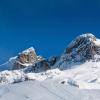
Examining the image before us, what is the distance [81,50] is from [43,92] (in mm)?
60916

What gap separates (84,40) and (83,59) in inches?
333

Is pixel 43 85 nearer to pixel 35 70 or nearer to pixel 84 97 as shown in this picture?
pixel 84 97

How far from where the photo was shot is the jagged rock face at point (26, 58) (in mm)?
100281

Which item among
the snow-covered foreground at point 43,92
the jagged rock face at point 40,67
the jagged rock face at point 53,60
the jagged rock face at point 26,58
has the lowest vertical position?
the snow-covered foreground at point 43,92

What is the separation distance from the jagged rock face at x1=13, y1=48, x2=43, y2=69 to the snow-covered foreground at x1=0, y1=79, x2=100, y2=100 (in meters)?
90.7

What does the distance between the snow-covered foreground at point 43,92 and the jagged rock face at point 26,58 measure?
90.7m

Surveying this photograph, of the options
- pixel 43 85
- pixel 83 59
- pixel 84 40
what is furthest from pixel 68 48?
pixel 43 85

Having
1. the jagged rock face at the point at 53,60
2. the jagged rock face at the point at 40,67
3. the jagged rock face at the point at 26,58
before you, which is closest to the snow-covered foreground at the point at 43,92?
the jagged rock face at the point at 40,67

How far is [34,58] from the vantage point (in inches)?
4188

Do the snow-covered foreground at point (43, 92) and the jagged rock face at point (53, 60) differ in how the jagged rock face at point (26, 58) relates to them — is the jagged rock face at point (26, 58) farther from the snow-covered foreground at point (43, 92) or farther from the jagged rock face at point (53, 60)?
the snow-covered foreground at point (43, 92)

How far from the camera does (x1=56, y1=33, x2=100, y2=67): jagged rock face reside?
215ft

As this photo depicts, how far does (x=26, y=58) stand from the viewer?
104375 mm

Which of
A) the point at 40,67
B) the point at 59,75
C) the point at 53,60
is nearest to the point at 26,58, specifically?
the point at 53,60

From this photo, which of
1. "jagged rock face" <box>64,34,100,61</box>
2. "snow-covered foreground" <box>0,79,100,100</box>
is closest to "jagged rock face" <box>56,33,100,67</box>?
"jagged rock face" <box>64,34,100,61</box>
